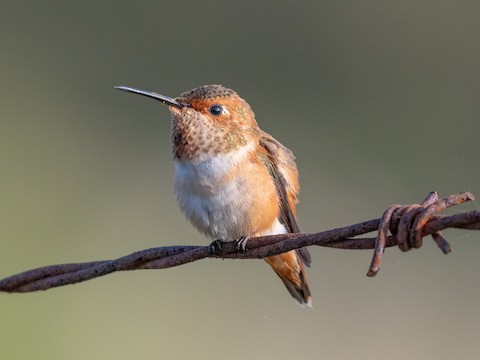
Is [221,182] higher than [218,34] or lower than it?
lower

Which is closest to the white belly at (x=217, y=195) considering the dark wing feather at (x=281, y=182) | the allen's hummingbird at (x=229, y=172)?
the allen's hummingbird at (x=229, y=172)

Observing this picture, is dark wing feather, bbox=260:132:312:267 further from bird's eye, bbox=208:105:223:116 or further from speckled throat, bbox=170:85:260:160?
bird's eye, bbox=208:105:223:116

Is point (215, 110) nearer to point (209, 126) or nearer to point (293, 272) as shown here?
point (209, 126)

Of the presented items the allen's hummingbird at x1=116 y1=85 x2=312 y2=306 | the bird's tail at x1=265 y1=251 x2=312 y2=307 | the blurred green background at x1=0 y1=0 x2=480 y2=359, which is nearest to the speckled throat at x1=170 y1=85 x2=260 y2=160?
the allen's hummingbird at x1=116 y1=85 x2=312 y2=306

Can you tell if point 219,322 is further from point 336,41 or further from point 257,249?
point 336,41

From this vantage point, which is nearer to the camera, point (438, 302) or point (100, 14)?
point (438, 302)

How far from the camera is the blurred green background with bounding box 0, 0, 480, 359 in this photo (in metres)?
7.02

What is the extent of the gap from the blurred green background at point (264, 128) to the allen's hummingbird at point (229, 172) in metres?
1.95

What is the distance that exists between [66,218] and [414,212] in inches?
245

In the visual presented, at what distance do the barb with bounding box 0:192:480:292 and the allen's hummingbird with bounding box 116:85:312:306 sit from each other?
0.41 metres

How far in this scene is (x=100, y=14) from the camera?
11477 millimetres

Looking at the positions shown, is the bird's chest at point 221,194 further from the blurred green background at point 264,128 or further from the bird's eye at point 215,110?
the blurred green background at point 264,128

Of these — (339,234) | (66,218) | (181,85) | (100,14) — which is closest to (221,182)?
(339,234)

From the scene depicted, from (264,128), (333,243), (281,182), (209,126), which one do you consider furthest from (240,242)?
(264,128)
